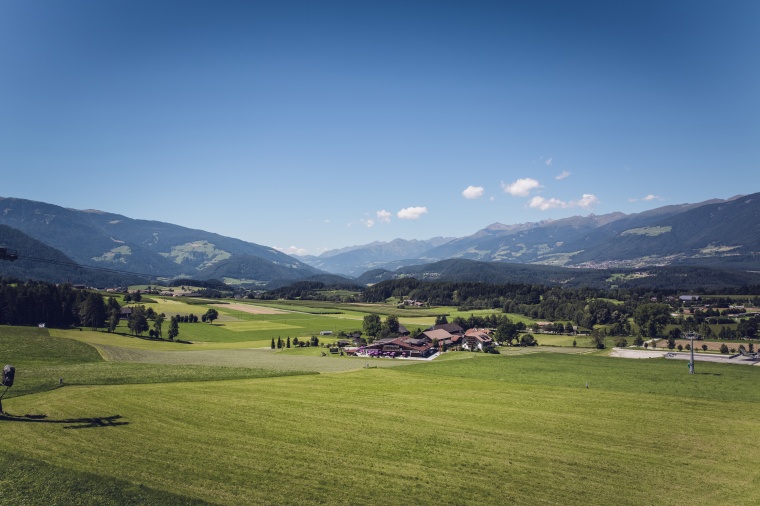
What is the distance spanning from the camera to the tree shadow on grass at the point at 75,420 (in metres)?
32.7

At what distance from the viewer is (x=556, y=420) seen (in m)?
39.8

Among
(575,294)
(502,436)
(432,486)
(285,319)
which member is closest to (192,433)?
(432,486)

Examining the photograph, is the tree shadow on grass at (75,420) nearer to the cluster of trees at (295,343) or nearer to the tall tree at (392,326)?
the cluster of trees at (295,343)

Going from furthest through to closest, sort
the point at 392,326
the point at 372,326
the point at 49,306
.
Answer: the point at 372,326 < the point at 392,326 < the point at 49,306

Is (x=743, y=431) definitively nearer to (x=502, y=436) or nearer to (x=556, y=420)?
(x=556, y=420)

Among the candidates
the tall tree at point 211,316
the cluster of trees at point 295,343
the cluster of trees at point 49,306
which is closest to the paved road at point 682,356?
the cluster of trees at point 295,343

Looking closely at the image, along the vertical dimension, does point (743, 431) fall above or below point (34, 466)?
below

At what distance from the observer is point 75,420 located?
112ft

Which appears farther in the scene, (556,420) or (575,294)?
(575,294)

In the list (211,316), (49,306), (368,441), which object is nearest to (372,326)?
(211,316)

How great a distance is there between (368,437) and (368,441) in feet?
3.20

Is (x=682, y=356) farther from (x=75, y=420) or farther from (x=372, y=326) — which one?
(x=75, y=420)

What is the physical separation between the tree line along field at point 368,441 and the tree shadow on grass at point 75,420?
0.28m

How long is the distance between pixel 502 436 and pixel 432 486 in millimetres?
12061
